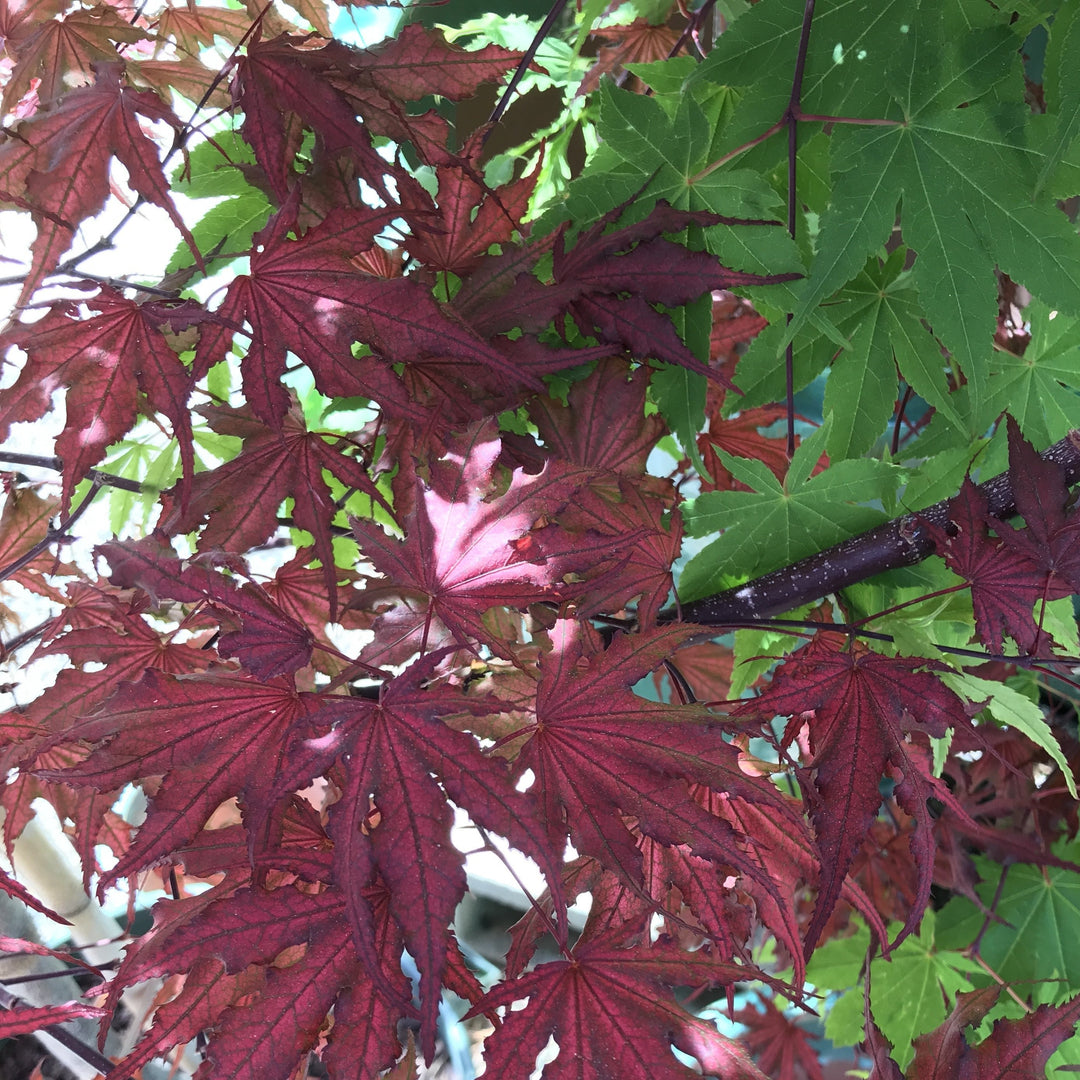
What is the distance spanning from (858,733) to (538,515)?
23cm

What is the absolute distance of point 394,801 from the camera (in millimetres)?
398

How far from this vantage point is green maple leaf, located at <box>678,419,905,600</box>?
24.7 inches

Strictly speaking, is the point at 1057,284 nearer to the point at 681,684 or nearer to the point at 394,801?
the point at 681,684

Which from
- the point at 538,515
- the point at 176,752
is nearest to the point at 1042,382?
the point at 538,515

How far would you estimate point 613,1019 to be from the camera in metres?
0.45

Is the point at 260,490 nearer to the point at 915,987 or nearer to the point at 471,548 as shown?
the point at 471,548

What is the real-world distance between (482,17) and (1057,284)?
0.74m

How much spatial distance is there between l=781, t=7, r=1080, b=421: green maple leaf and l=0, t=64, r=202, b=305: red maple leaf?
1.35 ft

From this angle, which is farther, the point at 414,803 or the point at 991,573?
the point at 991,573

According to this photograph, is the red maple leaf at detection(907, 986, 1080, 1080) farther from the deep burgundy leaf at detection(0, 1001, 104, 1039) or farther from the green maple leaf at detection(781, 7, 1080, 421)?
the deep burgundy leaf at detection(0, 1001, 104, 1039)

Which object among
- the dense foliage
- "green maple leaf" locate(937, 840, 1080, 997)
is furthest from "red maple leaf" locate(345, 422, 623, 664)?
"green maple leaf" locate(937, 840, 1080, 997)

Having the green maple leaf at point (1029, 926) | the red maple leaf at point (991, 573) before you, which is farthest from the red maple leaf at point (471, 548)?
the green maple leaf at point (1029, 926)

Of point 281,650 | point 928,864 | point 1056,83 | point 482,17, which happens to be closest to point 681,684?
point 928,864

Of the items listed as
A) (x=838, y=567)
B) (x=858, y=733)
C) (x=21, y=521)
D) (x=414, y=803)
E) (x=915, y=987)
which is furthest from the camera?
(x=915, y=987)
